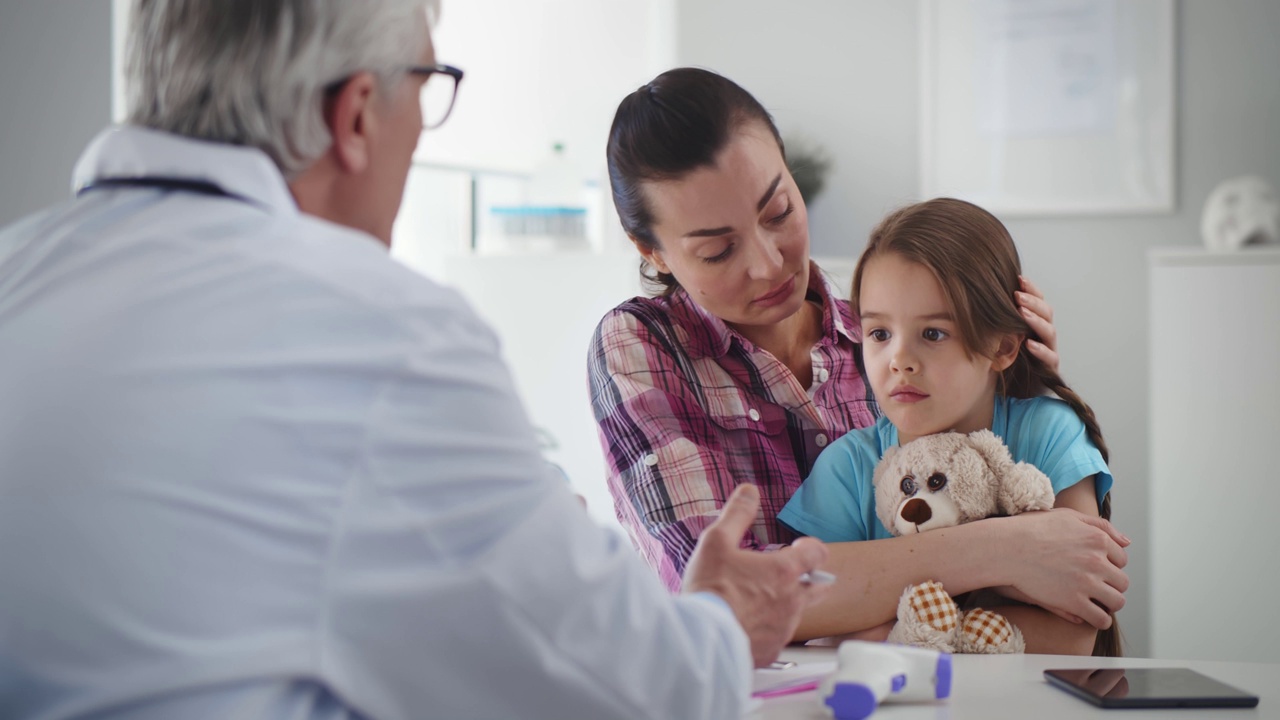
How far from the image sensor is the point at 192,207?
73cm

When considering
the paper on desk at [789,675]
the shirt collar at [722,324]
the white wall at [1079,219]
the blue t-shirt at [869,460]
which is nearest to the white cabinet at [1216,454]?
the white wall at [1079,219]

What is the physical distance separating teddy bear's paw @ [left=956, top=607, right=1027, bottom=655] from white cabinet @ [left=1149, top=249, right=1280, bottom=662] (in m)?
1.94

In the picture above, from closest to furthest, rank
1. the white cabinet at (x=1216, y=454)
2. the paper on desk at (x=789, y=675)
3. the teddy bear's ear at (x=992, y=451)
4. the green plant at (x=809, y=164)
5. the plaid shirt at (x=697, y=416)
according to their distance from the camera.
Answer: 1. the paper on desk at (x=789, y=675)
2. the teddy bear's ear at (x=992, y=451)
3. the plaid shirt at (x=697, y=416)
4. the white cabinet at (x=1216, y=454)
5. the green plant at (x=809, y=164)

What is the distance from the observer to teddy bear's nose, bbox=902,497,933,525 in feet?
4.20

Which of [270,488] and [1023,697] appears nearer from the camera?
[270,488]

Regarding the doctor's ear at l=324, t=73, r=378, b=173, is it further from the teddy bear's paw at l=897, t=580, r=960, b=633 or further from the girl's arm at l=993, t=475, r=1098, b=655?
the girl's arm at l=993, t=475, r=1098, b=655

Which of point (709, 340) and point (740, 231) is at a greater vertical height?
point (740, 231)

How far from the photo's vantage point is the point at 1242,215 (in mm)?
2945

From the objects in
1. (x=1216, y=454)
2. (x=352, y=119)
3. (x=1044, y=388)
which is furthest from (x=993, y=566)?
(x=1216, y=454)

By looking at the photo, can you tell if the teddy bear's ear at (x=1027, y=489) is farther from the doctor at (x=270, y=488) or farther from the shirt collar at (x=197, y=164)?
the shirt collar at (x=197, y=164)

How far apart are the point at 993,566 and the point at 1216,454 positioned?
6.50 feet

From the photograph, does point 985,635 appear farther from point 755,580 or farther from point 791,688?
point 755,580

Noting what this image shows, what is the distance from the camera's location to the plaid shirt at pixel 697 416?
54.3 inches

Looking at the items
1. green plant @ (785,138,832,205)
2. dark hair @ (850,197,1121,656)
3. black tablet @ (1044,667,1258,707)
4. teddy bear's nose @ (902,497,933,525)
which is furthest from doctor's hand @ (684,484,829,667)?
green plant @ (785,138,832,205)
